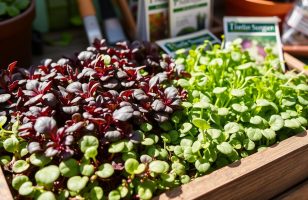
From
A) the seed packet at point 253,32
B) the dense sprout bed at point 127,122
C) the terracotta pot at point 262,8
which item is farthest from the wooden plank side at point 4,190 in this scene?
the terracotta pot at point 262,8

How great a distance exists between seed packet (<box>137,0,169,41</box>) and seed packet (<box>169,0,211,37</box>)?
3cm

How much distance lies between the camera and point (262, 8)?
147cm

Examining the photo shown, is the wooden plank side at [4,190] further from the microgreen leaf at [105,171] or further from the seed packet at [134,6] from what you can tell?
the seed packet at [134,6]

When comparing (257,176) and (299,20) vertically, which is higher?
(299,20)

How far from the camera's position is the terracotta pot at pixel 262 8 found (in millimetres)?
1460

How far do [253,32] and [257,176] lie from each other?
0.69 meters

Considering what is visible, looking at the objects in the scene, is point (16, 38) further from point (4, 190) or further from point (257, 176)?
point (257, 176)

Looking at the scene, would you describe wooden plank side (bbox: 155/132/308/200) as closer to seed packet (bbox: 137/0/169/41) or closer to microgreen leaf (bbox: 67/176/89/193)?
microgreen leaf (bbox: 67/176/89/193)

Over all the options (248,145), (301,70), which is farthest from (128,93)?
(301,70)

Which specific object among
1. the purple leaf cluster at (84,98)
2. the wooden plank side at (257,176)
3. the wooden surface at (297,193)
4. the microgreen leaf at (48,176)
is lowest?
the wooden surface at (297,193)

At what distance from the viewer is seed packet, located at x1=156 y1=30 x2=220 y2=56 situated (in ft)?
4.54

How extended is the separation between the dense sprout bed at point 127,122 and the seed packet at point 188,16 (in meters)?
0.35

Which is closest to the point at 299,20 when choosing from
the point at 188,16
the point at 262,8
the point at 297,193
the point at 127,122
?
the point at 262,8

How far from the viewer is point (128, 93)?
95 centimetres
